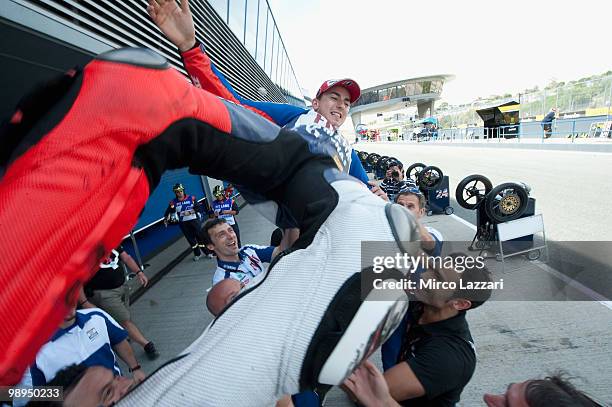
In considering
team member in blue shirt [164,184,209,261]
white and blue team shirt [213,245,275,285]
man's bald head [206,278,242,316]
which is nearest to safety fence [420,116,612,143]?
team member in blue shirt [164,184,209,261]

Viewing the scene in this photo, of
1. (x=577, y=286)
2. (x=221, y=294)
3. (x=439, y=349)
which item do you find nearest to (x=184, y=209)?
(x=221, y=294)

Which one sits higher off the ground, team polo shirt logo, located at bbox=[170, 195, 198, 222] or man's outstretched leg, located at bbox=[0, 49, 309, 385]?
man's outstretched leg, located at bbox=[0, 49, 309, 385]

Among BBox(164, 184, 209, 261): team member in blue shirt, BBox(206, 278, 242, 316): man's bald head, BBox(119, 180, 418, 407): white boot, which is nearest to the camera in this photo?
BBox(119, 180, 418, 407): white boot

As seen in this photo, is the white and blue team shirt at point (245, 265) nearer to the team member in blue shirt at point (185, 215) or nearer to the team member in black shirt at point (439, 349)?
the team member in black shirt at point (439, 349)

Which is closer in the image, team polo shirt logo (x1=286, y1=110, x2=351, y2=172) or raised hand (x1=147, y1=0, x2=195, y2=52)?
team polo shirt logo (x1=286, y1=110, x2=351, y2=172)

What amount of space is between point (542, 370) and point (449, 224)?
4.52 metres

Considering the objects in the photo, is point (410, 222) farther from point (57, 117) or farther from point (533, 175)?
point (533, 175)

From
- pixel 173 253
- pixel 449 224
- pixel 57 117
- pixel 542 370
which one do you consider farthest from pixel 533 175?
pixel 57 117

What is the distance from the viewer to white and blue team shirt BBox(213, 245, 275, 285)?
298 cm

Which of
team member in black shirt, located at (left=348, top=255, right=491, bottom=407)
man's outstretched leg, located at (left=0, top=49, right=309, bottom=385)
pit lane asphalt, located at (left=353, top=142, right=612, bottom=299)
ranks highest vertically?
man's outstretched leg, located at (left=0, top=49, right=309, bottom=385)

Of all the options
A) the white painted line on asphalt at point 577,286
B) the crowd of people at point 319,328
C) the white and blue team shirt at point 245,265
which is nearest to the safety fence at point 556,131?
the white painted line on asphalt at point 577,286

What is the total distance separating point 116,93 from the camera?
0.65 m

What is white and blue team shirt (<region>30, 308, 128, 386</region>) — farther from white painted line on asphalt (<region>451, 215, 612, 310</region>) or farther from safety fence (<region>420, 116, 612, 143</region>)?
safety fence (<region>420, 116, 612, 143</region>)

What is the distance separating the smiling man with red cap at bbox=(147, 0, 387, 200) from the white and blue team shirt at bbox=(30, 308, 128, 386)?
162 cm
